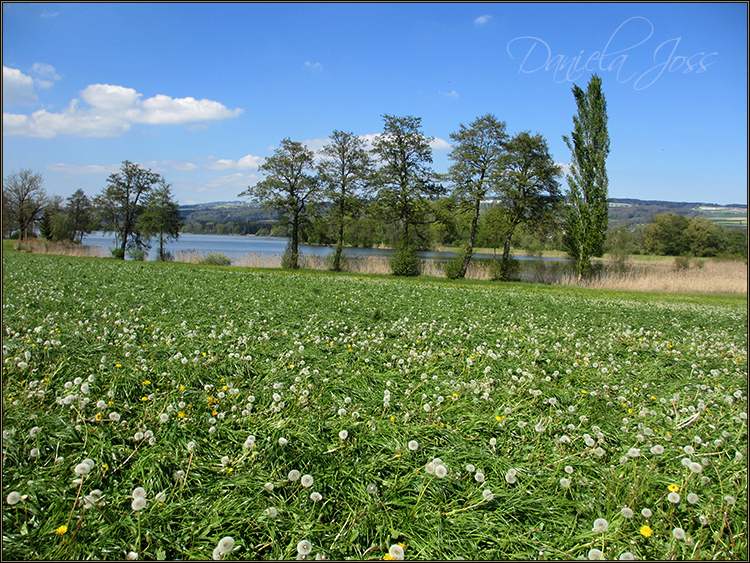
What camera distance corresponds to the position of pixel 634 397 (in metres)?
4.16

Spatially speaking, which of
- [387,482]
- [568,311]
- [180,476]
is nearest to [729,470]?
[387,482]

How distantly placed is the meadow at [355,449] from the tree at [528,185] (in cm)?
2240

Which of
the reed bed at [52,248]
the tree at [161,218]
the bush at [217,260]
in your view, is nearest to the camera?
the bush at [217,260]

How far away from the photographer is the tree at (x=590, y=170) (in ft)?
83.7

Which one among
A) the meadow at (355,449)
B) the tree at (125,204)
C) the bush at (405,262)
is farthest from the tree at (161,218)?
the meadow at (355,449)

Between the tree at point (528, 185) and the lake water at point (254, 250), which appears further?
the lake water at point (254, 250)

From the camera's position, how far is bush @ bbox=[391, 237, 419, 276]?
25141mm

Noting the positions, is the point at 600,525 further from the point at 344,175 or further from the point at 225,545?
the point at 344,175

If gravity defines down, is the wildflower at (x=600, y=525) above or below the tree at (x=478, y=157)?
below

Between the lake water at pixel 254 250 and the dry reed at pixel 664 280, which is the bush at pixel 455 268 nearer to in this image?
the dry reed at pixel 664 280

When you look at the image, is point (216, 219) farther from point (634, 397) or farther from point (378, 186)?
point (634, 397)

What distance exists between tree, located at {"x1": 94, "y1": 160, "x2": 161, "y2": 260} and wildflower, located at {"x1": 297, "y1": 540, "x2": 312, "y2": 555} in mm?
43933

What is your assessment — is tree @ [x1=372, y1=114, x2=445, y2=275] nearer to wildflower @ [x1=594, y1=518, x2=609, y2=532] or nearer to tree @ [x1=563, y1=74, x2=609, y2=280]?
tree @ [x1=563, y1=74, x2=609, y2=280]

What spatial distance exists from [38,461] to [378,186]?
28127mm
